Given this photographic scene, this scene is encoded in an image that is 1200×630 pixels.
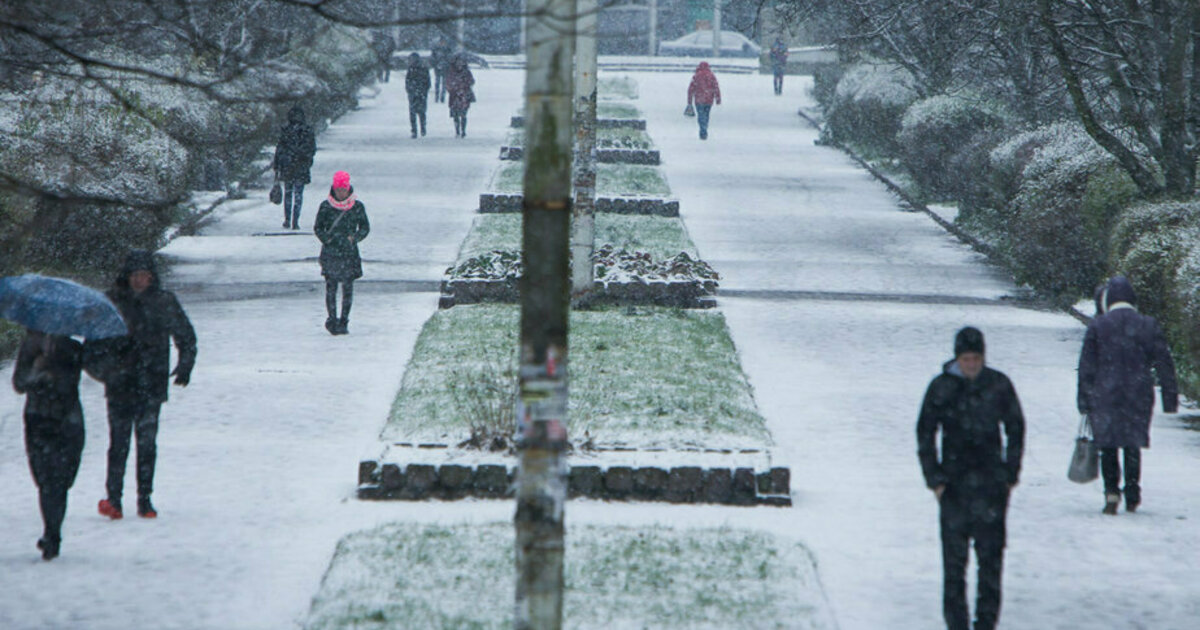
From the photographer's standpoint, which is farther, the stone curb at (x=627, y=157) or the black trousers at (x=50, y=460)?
the stone curb at (x=627, y=157)

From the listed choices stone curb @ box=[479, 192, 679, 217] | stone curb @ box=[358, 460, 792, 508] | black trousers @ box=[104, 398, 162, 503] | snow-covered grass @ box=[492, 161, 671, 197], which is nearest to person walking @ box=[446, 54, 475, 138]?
snow-covered grass @ box=[492, 161, 671, 197]

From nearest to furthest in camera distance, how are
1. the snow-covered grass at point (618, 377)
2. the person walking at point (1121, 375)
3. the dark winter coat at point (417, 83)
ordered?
the person walking at point (1121, 375) → the snow-covered grass at point (618, 377) → the dark winter coat at point (417, 83)

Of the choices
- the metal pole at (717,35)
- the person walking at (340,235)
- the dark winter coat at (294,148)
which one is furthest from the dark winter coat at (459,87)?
the metal pole at (717,35)

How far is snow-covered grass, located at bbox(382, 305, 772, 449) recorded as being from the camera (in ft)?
35.8

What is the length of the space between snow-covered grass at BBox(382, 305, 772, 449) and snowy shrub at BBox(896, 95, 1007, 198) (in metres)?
11.9

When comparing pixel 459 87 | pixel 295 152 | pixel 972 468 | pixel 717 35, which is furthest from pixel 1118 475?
pixel 717 35

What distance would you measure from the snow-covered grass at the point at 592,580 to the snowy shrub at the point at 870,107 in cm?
2414

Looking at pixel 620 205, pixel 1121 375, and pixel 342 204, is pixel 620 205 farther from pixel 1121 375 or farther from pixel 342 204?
pixel 1121 375

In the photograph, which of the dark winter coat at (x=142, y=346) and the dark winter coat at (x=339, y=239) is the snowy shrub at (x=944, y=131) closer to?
the dark winter coat at (x=339, y=239)

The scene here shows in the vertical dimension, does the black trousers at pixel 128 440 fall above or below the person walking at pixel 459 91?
below

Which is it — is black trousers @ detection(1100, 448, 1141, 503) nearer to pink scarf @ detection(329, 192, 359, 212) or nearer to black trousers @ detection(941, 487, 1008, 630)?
black trousers @ detection(941, 487, 1008, 630)

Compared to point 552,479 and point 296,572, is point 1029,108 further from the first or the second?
point 552,479

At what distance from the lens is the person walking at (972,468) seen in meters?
7.09

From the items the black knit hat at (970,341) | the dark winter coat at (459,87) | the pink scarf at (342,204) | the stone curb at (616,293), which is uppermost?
the dark winter coat at (459,87)
